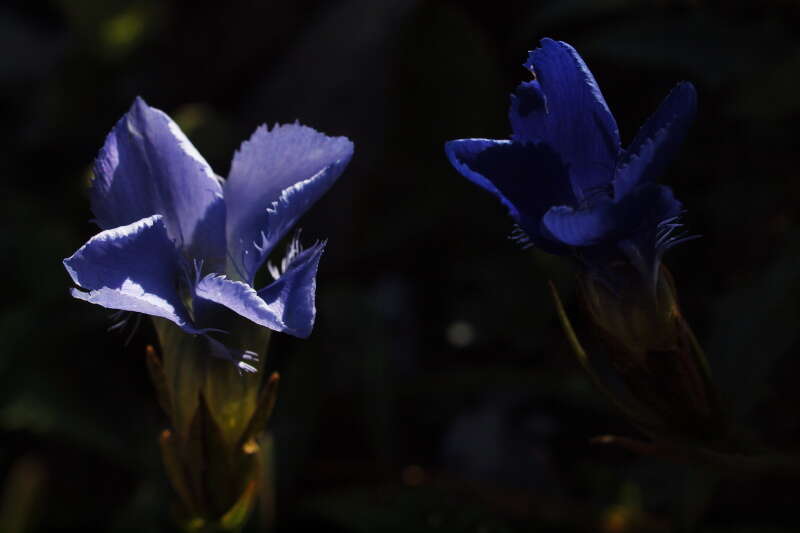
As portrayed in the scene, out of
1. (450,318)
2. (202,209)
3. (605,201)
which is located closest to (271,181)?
(202,209)

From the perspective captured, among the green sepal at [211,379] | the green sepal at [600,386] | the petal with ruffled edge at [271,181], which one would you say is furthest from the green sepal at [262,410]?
the green sepal at [600,386]

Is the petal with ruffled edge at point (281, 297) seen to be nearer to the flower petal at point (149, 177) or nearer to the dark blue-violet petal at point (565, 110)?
the flower petal at point (149, 177)

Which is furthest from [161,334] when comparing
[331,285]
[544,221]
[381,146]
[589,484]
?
[381,146]

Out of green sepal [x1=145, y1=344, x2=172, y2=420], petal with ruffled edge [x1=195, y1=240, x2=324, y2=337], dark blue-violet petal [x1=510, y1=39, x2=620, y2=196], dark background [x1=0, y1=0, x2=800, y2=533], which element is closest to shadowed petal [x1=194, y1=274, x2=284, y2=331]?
petal with ruffled edge [x1=195, y1=240, x2=324, y2=337]

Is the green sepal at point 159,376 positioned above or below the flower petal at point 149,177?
below

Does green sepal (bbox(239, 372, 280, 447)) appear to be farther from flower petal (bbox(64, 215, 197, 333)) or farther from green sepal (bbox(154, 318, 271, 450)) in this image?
flower petal (bbox(64, 215, 197, 333))

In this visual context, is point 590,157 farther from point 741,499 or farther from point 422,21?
point 422,21
